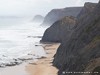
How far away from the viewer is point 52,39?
73.1 meters

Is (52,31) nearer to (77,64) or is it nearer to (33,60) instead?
(33,60)

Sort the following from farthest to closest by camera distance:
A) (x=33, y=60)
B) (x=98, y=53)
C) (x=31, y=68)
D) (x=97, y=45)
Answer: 1. (x=33, y=60)
2. (x=31, y=68)
3. (x=97, y=45)
4. (x=98, y=53)

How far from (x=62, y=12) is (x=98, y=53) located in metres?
114

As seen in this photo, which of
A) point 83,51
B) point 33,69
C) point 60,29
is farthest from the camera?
point 60,29

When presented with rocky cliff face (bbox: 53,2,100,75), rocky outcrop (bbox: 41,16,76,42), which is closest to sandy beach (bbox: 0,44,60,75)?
rocky cliff face (bbox: 53,2,100,75)

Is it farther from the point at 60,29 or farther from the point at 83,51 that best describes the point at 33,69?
the point at 60,29

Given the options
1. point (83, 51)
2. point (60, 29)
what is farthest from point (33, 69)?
point (60, 29)

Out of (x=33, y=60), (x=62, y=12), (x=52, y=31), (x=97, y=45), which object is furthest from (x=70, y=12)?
(x=97, y=45)

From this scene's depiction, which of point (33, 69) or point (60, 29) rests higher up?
point (33, 69)

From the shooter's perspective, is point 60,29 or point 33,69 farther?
point 60,29

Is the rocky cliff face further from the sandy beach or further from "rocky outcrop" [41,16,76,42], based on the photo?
"rocky outcrop" [41,16,76,42]

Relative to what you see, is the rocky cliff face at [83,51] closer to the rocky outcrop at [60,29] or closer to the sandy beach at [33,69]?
the sandy beach at [33,69]

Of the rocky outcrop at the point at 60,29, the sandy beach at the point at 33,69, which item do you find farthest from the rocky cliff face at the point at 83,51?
the rocky outcrop at the point at 60,29

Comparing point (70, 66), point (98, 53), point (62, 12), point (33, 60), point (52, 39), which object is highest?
point (98, 53)
